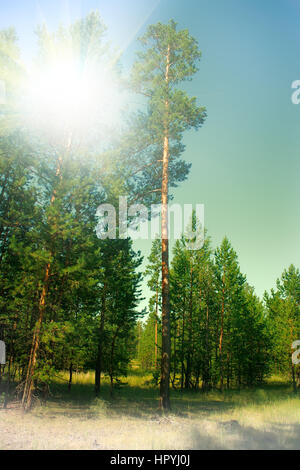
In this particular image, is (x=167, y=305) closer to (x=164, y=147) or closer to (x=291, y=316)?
(x=164, y=147)

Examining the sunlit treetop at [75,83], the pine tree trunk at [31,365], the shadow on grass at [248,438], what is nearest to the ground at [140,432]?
the shadow on grass at [248,438]

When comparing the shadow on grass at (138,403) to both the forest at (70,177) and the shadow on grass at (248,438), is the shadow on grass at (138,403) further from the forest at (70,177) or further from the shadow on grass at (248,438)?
the shadow on grass at (248,438)

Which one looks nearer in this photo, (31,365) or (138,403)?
(31,365)

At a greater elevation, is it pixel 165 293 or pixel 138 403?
pixel 165 293

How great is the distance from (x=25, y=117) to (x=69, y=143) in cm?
241

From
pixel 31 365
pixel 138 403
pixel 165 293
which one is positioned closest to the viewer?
pixel 31 365

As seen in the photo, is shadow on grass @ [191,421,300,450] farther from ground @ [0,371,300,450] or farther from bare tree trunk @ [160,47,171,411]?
bare tree trunk @ [160,47,171,411]

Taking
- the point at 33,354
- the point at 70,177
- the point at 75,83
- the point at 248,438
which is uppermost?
the point at 75,83

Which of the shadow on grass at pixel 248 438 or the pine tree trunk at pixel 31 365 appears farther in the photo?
the pine tree trunk at pixel 31 365

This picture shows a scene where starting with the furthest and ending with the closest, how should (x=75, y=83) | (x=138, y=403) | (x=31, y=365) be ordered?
1. (x=138, y=403)
2. (x=75, y=83)
3. (x=31, y=365)

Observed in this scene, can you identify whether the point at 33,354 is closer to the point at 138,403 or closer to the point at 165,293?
the point at 165,293

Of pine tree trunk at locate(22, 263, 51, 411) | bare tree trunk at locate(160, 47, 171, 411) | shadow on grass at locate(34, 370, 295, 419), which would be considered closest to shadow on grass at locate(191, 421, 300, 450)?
bare tree trunk at locate(160, 47, 171, 411)

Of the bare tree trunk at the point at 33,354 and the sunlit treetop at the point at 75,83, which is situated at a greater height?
the sunlit treetop at the point at 75,83

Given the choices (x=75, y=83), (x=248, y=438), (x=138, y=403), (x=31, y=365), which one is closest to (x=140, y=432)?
(x=248, y=438)
